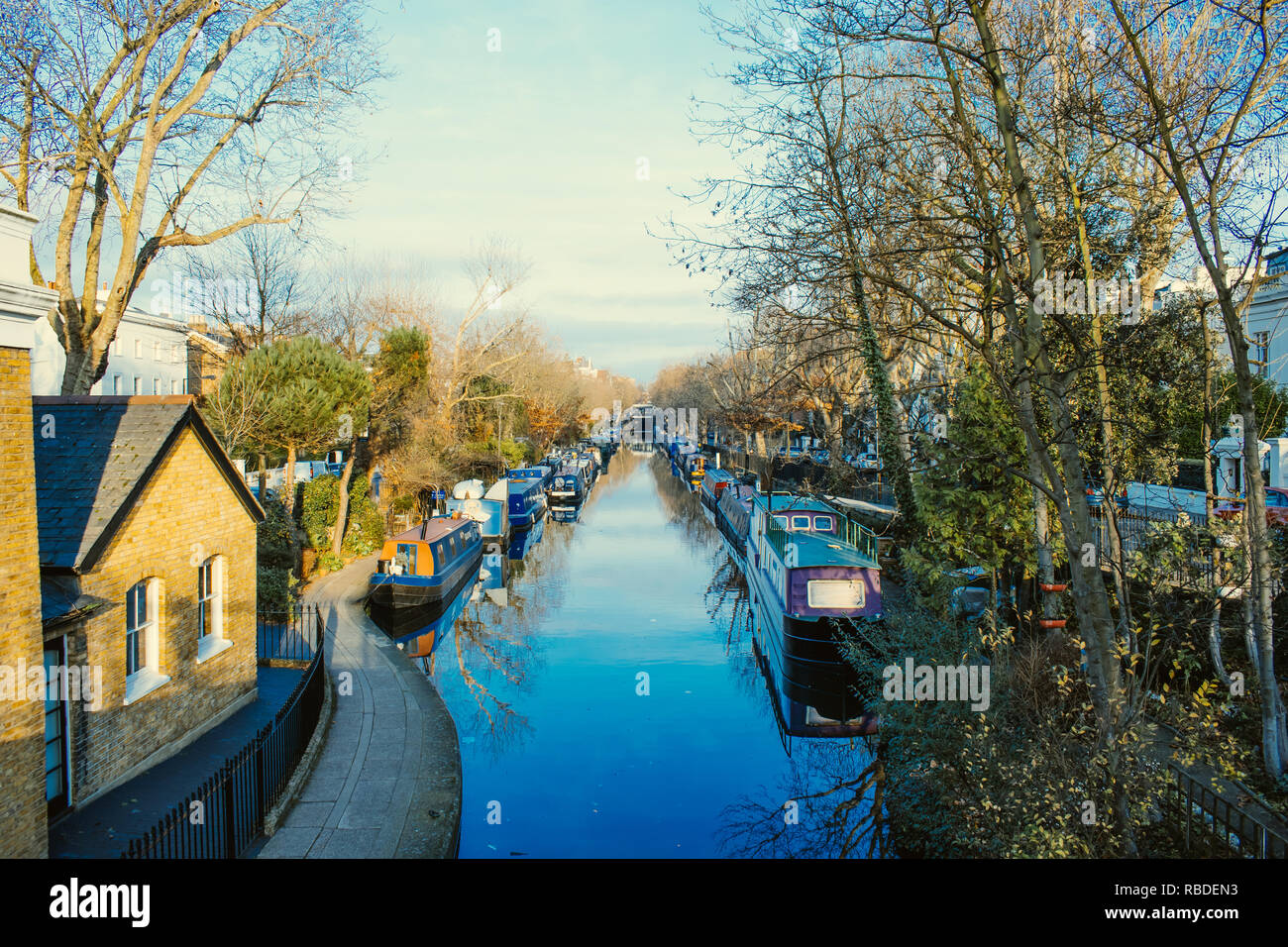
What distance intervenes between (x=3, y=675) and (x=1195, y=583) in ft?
40.5

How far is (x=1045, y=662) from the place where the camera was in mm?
9984

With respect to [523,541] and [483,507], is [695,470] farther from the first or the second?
[483,507]

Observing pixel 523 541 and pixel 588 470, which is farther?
pixel 588 470

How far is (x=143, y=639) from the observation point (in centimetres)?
974

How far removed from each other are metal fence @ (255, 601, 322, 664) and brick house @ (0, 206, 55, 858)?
7.25 metres

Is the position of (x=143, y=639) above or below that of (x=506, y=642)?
above

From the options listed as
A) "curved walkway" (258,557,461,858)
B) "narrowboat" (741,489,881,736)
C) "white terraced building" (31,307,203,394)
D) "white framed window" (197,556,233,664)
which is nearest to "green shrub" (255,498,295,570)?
"curved walkway" (258,557,461,858)

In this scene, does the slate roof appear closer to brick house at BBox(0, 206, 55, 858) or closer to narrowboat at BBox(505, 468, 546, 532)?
brick house at BBox(0, 206, 55, 858)

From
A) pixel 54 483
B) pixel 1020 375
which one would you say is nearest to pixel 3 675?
pixel 54 483

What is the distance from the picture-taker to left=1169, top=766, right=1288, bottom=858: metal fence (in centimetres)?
597

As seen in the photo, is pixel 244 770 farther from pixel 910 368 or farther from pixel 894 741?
pixel 910 368

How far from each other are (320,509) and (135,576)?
16287 millimetres

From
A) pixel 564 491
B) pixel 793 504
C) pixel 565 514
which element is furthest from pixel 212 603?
pixel 564 491

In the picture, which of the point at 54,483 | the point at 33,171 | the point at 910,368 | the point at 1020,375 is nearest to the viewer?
the point at 1020,375
